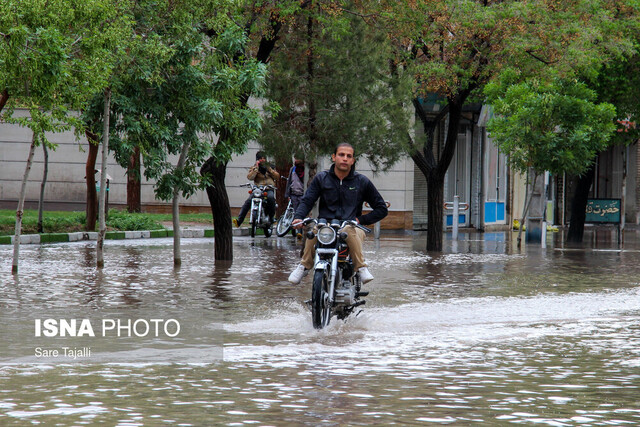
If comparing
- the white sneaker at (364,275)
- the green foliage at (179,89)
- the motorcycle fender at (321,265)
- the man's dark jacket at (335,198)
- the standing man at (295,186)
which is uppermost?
the green foliage at (179,89)

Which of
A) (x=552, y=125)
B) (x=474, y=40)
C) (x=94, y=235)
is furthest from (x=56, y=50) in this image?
(x=552, y=125)

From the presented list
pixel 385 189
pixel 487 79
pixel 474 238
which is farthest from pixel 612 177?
pixel 487 79

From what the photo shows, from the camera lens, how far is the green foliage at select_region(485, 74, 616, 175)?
26844 mm

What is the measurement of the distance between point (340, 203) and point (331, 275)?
2.68 ft

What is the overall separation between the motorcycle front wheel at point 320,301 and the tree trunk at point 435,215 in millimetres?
14446

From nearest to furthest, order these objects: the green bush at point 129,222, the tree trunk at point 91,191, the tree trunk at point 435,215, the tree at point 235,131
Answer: the tree at point 235,131
the tree trunk at point 435,215
the tree trunk at point 91,191
the green bush at point 129,222

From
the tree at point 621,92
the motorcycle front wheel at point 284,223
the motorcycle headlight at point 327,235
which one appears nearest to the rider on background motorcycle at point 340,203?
the motorcycle headlight at point 327,235

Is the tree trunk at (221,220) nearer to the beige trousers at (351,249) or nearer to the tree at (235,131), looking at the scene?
the tree at (235,131)

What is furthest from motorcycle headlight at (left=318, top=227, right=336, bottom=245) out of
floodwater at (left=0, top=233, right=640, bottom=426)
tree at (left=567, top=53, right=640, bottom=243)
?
tree at (left=567, top=53, right=640, bottom=243)

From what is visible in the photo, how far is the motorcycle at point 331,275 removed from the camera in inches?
387

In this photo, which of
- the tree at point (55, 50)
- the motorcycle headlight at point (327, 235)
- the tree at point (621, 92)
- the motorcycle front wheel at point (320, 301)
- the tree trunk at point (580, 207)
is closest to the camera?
the motorcycle front wheel at point (320, 301)

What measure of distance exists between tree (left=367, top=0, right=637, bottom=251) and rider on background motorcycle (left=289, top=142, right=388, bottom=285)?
10958mm

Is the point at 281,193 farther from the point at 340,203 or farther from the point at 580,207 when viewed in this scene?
the point at 340,203

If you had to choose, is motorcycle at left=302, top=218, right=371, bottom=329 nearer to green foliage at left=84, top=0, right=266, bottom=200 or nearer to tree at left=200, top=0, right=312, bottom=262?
green foliage at left=84, top=0, right=266, bottom=200
